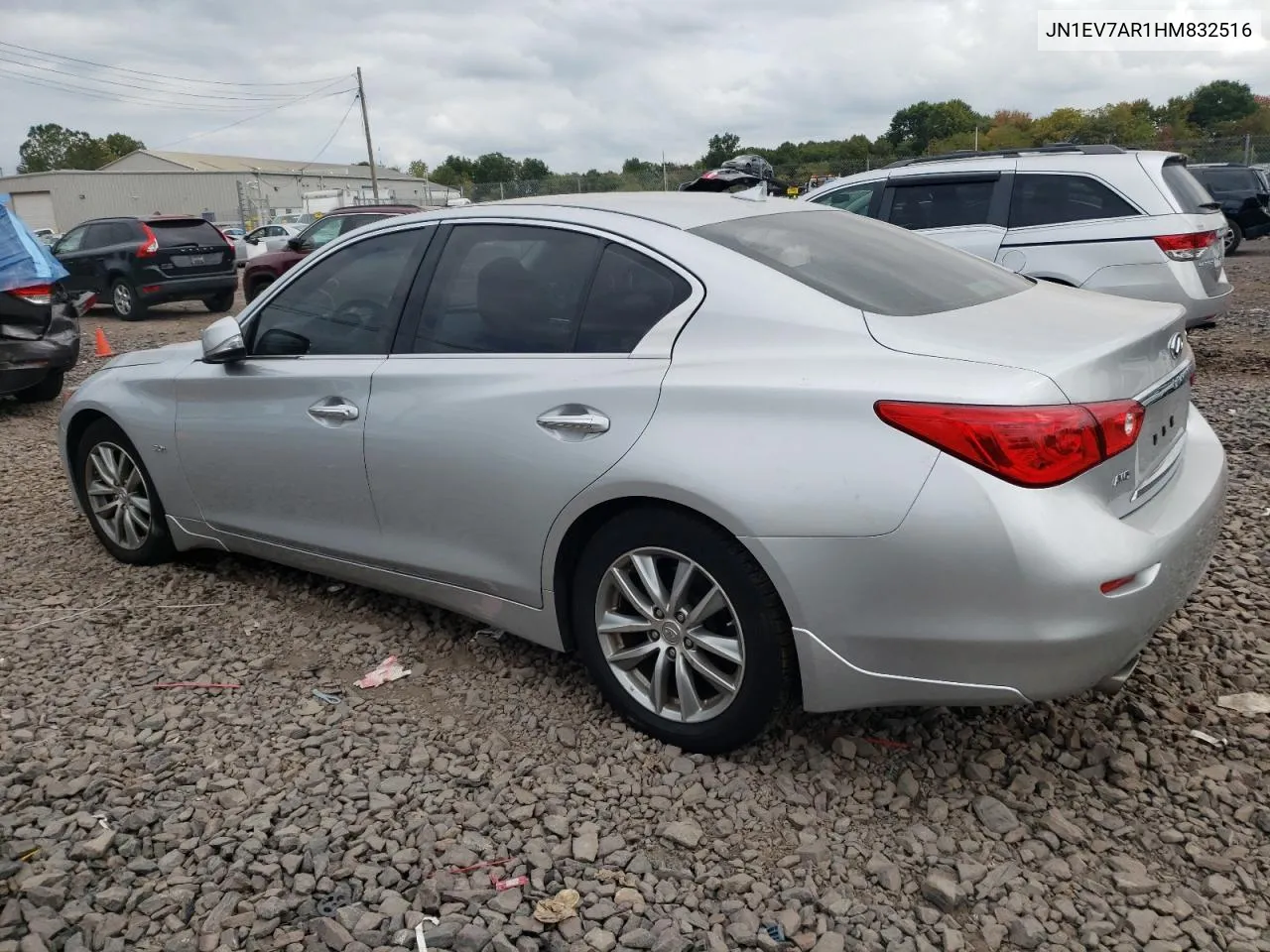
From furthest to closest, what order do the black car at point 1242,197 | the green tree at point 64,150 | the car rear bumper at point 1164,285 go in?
the green tree at point 64,150
the black car at point 1242,197
the car rear bumper at point 1164,285

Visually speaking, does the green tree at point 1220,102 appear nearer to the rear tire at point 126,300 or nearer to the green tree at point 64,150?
the rear tire at point 126,300

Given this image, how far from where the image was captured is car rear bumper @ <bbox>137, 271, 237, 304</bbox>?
49.4 feet

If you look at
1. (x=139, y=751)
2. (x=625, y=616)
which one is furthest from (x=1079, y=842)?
(x=139, y=751)

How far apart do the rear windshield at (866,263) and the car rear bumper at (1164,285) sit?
14.2ft

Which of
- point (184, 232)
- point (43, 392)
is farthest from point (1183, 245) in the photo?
point (184, 232)

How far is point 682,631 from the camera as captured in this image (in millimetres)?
2783

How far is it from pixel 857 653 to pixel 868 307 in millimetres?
928

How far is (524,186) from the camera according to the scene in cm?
3141

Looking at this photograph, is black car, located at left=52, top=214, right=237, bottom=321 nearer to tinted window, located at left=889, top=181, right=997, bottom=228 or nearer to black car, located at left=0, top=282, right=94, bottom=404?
black car, located at left=0, top=282, right=94, bottom=404

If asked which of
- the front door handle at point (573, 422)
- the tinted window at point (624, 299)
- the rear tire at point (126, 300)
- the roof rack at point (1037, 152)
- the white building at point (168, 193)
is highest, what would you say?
the white building at point (168, 193)

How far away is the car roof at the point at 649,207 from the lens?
317 centimetres

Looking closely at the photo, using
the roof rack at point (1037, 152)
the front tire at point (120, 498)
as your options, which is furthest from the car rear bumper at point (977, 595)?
the roof rack at point (1037, 152)

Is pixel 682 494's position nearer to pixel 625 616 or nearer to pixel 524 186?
pixel 625 616

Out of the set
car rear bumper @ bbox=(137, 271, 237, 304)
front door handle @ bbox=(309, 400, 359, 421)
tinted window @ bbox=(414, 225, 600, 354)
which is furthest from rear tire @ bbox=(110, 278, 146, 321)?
tinted window @ bbox=(414, 225, 600, 354)
